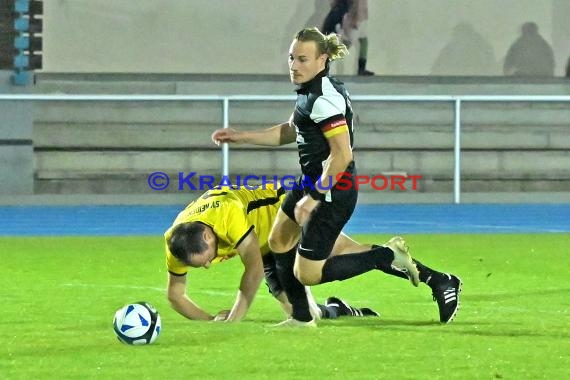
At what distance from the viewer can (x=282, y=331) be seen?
9062 mm

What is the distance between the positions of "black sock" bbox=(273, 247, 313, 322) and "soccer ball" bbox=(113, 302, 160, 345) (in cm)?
102

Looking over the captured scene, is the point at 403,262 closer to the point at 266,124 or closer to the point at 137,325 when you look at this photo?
the point at 137,325

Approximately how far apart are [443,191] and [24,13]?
6.28 m

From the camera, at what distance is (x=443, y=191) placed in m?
22.3

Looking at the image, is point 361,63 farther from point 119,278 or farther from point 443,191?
point 119,278

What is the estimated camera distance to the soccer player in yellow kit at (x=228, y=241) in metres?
9.14

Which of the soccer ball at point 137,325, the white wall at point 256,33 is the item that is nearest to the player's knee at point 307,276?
the soccer ball at point 137,325

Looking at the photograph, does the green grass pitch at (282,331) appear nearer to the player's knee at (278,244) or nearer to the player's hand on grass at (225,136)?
the player's knee at (278,244)

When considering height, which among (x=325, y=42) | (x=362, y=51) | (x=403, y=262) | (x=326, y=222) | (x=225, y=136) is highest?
(x=362, y=51)

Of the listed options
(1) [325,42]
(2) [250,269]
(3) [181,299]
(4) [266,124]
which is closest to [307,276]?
(2) [250,269]

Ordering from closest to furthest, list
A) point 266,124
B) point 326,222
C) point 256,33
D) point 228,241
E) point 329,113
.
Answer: point 329,113
point 326,222
point 228,241
point 266,124
point 256,33

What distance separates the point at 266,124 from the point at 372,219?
4.66m

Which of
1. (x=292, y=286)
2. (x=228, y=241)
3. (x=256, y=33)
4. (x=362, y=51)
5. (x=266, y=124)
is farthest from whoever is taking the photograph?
(x=256, y=33)

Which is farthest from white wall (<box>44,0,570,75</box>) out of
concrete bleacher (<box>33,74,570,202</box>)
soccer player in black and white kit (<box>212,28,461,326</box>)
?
soccer player in black and white kit (<box>212,28,461,326</box>)
